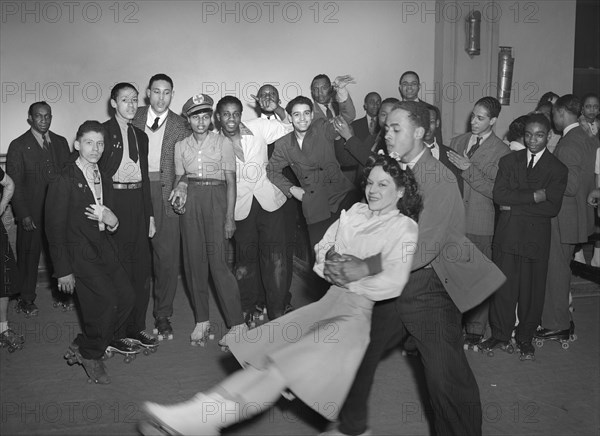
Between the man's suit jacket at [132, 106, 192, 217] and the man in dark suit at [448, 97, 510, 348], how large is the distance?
6.29 ft

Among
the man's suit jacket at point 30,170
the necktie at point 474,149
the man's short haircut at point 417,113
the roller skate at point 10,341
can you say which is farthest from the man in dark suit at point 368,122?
the roller skate at point 10,341

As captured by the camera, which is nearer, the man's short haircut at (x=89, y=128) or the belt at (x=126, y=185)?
the man's short haircut at (x=89, y=128)

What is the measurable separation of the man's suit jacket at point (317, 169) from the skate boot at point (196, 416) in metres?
2.42

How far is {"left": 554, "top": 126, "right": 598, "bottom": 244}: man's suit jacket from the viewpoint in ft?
16.0

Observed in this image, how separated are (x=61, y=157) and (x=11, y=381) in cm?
237

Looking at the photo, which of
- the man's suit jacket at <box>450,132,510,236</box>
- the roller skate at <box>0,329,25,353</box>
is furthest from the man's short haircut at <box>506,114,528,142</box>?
the roller skate at <box>0,329,25,353</box>

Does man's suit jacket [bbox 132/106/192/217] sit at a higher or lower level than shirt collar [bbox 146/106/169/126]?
lower

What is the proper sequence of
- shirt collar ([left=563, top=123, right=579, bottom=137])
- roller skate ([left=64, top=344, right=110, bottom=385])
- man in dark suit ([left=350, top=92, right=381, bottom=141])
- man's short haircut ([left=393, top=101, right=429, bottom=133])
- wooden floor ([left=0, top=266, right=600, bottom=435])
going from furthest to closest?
man in dark suit ([left=350, top=92, right=381, bottom=141]) < shirt collar ([left=563, top=123, right=579, bottom=137]) < roller skate ([left=64, top=344, right=110, bottom=385]) < wooden floor ([left=0, top=266, right=600, bottom=435]) < man's short haircut ([left=393, top=101, right=429, bottom=133])

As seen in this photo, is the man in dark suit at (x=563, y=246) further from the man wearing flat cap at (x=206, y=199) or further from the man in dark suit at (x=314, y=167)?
the man wearing flat cap at (x=206, y=199)

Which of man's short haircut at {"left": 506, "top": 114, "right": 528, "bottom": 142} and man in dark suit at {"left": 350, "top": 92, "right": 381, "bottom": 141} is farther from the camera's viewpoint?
man in dark suit at {"left": 350, "top": 92, "right": 381, "bottom": 141}

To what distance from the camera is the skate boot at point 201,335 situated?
4.95 metres

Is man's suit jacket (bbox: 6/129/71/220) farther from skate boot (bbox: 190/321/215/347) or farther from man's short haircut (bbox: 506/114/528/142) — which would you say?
man's short haircut (bbox: 506/114/528/142)

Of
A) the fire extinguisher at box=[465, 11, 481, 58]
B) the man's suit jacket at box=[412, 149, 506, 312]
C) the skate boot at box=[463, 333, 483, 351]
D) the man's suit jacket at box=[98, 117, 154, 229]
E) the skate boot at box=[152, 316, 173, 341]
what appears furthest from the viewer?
the fire extinguisher at box=[465, 11, 481, 58]

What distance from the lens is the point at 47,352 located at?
4785 millimetres
